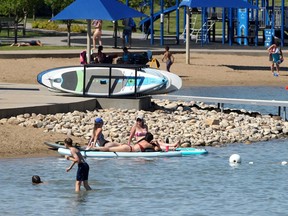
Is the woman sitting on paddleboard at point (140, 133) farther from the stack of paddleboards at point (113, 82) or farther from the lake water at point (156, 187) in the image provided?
the stack of paddleboards at point (113, 82)

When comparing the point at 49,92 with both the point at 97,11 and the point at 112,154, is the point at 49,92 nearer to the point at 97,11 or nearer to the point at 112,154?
the point at 97,11

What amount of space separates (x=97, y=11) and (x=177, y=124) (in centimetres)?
663

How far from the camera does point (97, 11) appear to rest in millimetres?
35875

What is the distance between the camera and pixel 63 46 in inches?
2105

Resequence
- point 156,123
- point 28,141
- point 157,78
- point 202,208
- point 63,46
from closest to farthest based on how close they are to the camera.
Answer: point 202,208 → point 28,141 → point 156,123 → point 157,78 → point 63,46

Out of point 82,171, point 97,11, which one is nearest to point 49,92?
point 97,11

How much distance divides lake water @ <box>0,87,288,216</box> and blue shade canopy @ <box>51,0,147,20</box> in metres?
8.93

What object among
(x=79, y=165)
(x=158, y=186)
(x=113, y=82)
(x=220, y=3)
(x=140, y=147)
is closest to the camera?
(x=79, y=165)

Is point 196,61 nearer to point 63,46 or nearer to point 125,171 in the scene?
point 63,46

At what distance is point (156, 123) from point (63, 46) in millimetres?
23420

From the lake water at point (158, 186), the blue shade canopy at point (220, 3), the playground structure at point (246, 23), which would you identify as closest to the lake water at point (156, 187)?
the lake water at point (158, 186)

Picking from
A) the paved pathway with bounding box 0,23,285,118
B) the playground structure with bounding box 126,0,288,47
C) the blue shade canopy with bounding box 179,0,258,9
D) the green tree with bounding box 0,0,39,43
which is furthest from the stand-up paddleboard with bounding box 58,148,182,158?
the green tree with bounding box 0,0,39,43

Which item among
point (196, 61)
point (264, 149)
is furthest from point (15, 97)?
point (196, 61)

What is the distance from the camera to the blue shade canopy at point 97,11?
3572cm
